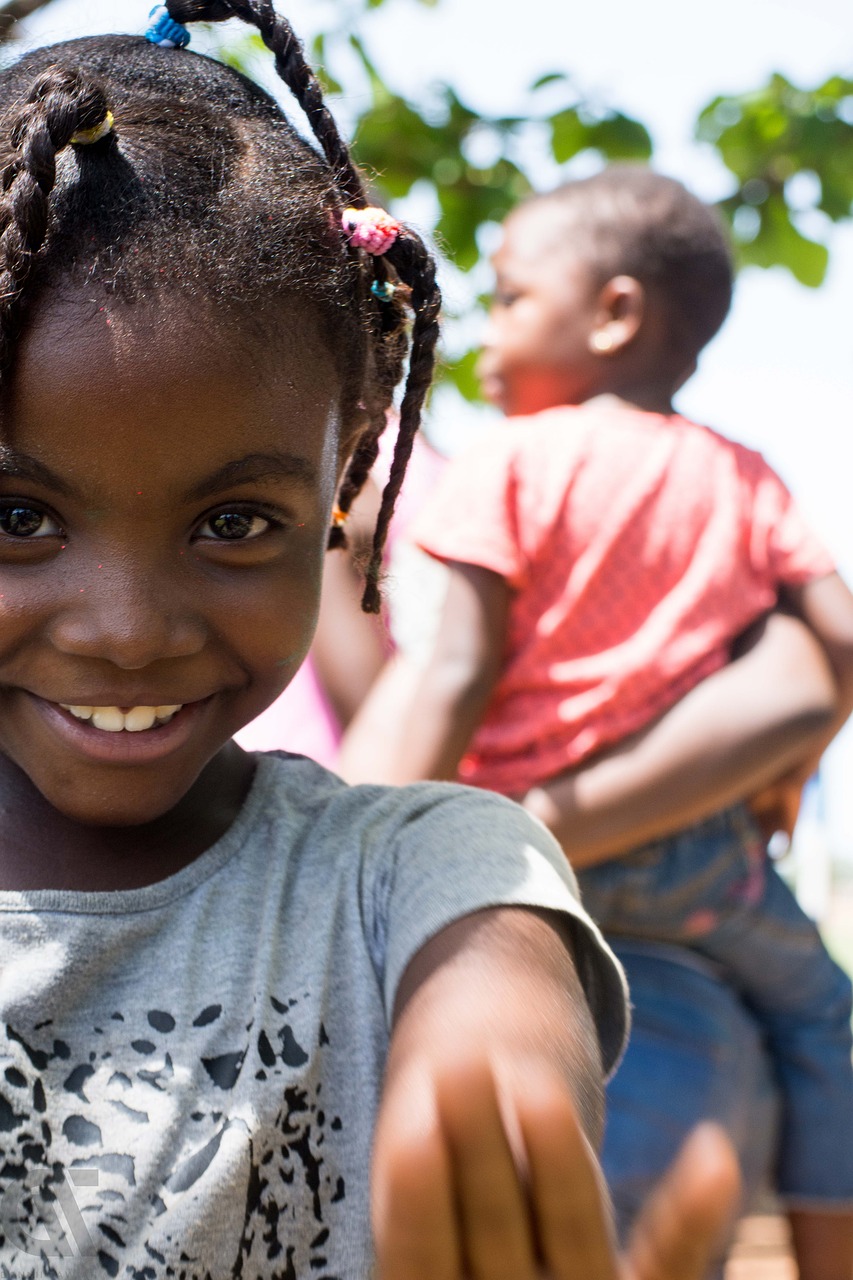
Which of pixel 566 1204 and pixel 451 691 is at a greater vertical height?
pixel 566 1204

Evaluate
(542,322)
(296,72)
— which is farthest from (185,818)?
(542,322)

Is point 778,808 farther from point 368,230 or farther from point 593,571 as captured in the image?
point 368,230

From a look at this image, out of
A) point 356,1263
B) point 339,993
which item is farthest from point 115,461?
point 356,1263

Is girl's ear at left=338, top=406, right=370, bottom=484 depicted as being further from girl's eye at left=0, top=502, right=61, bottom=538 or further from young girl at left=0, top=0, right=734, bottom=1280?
girl's eye at left=0, top=502, right=61, bottom=538

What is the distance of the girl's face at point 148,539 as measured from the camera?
1.13m

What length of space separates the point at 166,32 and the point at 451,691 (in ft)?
3.36

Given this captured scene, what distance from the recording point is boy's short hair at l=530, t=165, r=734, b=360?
283 centimetres

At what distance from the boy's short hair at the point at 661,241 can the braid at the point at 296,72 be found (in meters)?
1.44

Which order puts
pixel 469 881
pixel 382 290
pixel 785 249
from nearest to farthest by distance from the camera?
pixel 469 881 < pixel 382 290 < pixel 785 249

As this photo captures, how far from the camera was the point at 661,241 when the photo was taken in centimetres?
286

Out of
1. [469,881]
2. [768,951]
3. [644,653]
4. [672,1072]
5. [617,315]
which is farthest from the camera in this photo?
[617,315]

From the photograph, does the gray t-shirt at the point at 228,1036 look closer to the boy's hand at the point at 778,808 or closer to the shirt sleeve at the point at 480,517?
the shirt sleeve at the point at 480,517

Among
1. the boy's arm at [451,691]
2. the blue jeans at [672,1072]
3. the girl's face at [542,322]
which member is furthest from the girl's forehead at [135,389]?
the girl's face at [542,322]

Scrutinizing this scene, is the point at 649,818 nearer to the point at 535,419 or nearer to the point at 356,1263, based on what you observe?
the point at 535,419
